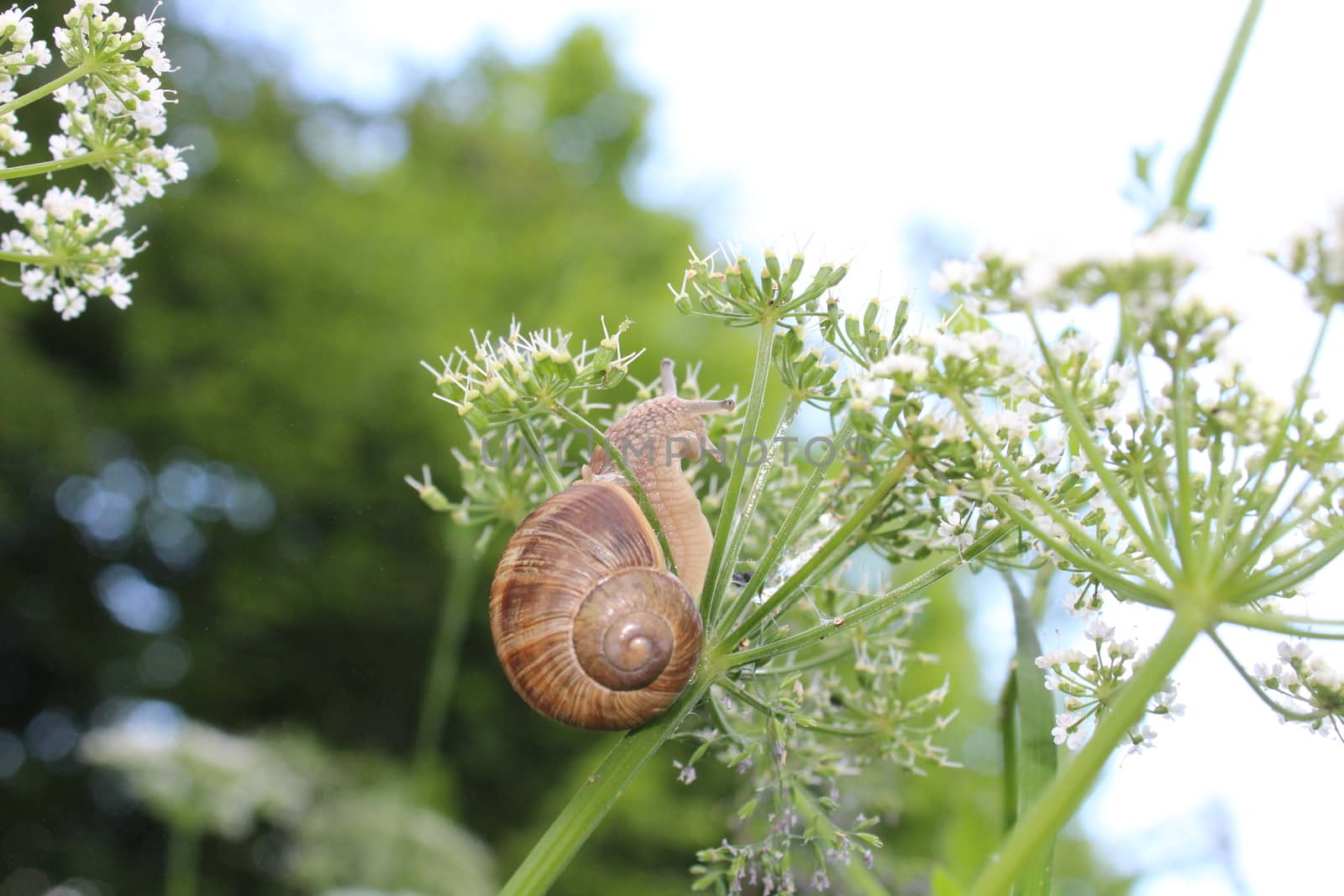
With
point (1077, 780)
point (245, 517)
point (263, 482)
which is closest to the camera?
point (1077, 780)

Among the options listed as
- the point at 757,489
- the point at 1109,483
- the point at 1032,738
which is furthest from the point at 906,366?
the point at 1032,738

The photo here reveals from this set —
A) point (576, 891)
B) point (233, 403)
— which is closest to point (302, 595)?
point (233, 403)

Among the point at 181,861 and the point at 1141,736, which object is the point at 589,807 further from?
the point at 181,861

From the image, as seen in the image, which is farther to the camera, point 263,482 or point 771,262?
point 263,482

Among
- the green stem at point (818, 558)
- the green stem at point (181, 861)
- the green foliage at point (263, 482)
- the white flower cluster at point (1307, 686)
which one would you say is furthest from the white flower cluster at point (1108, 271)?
the green foliage at point (263, 482)

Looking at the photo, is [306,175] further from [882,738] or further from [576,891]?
[882,738]

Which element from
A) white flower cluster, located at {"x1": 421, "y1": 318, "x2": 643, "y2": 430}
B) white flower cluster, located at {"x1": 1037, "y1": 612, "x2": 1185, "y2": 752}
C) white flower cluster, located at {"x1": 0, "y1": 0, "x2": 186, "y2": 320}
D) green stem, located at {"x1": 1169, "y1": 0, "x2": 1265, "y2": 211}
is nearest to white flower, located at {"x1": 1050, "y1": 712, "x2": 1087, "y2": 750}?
white flower cluster, located at {"x1": 1037, "y1": 612, "x2": 1185, "y2": 752}
